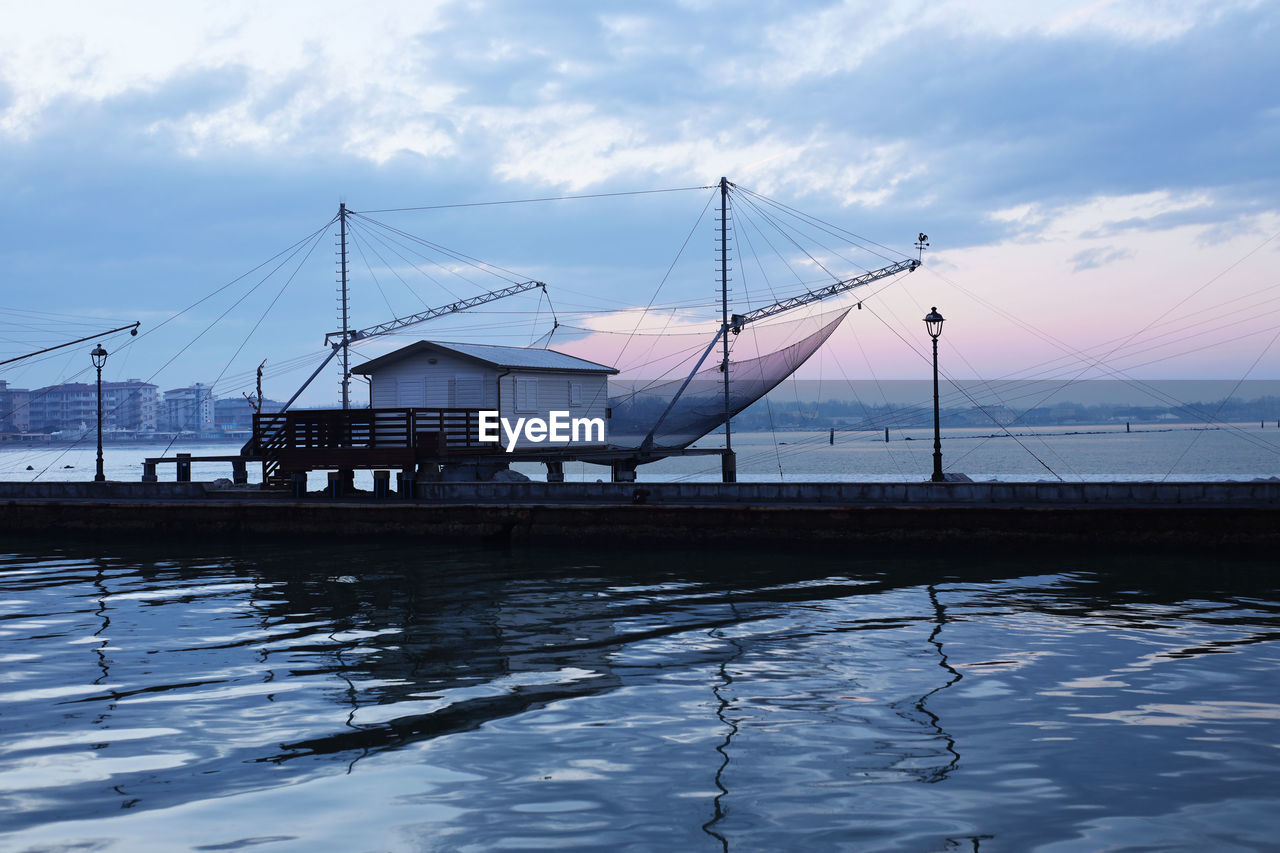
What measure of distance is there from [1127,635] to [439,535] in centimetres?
2111

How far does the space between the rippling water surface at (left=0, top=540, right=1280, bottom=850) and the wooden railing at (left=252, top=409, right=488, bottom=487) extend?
17.9 m

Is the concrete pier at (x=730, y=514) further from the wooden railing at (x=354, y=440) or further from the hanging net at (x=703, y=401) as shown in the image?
the hanging net at (x=703, y=401)

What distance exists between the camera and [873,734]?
10.9 meters

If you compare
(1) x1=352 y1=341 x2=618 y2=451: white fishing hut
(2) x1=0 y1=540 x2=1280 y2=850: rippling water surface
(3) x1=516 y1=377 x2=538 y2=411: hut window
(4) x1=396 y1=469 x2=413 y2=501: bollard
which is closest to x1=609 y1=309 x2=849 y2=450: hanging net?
(1) x1=352 y1=341 x2=618 y2=451: white fishing hut

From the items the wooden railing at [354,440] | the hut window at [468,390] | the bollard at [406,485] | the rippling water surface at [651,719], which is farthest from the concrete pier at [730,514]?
the hut window at [468,390]

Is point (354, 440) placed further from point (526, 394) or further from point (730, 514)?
point (730, 514)

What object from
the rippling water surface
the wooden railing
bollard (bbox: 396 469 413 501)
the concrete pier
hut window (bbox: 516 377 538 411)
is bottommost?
the rippling water surface

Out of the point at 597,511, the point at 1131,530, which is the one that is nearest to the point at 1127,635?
the point at 1131,530

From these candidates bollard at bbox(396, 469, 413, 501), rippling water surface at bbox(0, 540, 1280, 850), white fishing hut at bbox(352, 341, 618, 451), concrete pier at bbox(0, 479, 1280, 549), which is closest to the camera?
rippling water surface at bbox(0, 540, 1280, 850)

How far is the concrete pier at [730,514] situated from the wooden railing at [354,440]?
189 cm

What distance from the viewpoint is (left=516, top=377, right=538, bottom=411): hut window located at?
149ft

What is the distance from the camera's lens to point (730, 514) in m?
30.0

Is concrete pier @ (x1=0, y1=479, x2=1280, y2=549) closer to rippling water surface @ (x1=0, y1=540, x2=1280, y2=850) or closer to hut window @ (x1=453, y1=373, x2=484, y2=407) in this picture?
rippling water surface @ (x1=0, y1=540, x2=1280, y2=850)

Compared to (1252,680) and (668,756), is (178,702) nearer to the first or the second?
(668,756)
